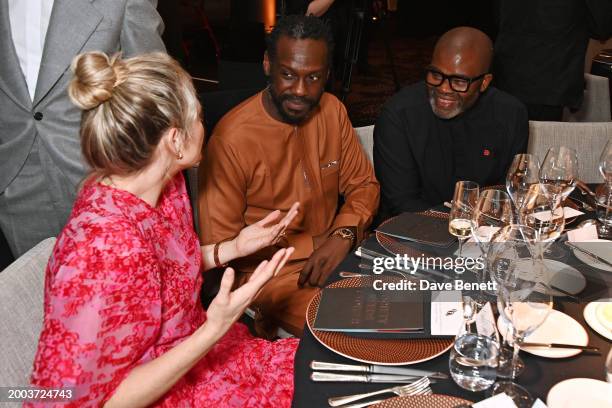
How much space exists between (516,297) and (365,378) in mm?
344

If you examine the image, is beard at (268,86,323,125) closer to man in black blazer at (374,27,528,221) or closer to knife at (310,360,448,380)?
man in black blazer at (374,27,528,221)

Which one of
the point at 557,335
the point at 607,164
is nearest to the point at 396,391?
the point at 557,335

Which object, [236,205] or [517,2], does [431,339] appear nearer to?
[236,205]

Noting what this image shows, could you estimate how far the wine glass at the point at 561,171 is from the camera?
1742 mm

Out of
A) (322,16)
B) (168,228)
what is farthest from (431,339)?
(322,16)

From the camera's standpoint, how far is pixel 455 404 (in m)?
1.06

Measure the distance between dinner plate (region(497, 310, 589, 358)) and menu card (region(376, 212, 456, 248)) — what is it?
394 millimetres

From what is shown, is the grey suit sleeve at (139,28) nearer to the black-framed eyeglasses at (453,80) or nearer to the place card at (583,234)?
the black-framed eyeglasses at (453,80)

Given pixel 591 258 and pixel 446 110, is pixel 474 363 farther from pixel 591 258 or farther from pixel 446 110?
pixel 446 110

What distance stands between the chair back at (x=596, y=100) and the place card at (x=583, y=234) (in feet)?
6.89

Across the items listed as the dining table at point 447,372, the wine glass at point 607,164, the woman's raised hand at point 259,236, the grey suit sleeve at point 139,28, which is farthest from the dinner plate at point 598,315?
the grey suit sleeve at point 139,28

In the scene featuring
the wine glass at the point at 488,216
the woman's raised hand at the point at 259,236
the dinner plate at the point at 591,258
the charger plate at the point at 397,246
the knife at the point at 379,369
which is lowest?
A: the woman's raised hand at the point at 259,236

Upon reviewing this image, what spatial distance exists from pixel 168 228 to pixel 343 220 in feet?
2.95

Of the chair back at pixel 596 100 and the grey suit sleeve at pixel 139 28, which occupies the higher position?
the grey suit sleeve at pixel 139 28
